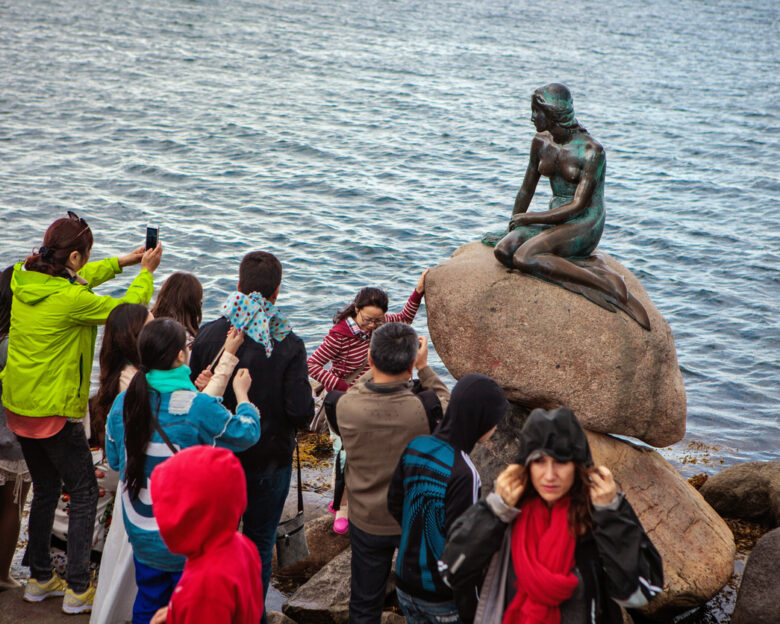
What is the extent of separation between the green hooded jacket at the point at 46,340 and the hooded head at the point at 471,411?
2.34 metres

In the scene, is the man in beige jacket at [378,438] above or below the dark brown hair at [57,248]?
below

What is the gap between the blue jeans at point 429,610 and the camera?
4469mm

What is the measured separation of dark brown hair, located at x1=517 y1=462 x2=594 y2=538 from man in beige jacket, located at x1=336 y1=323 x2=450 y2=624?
1.00m

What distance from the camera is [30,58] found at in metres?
31.0

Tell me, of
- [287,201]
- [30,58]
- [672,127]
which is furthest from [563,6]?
[287,201]

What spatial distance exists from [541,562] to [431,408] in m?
1.20

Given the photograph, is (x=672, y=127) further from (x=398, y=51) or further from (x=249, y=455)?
(x=249, y=455)

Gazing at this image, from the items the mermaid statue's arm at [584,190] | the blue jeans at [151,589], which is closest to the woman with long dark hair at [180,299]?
the blue jeans at [151,589]

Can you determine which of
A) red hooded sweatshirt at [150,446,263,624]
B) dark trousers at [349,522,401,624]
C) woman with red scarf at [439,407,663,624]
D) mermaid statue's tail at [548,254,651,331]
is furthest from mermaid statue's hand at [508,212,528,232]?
red hooded sweatshirt at [150,446,263,624]

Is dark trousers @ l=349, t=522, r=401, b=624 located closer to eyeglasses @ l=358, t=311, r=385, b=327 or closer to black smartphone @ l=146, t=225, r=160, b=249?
eyeglasses @ l=358, t=311, r=385, b=327

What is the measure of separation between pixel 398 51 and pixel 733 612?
119 feet

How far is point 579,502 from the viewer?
3785mm

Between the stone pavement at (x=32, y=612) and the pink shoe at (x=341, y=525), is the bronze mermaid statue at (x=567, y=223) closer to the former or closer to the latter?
the pink shoe at (x=341, y=525)

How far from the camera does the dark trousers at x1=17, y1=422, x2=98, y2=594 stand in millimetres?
5562
